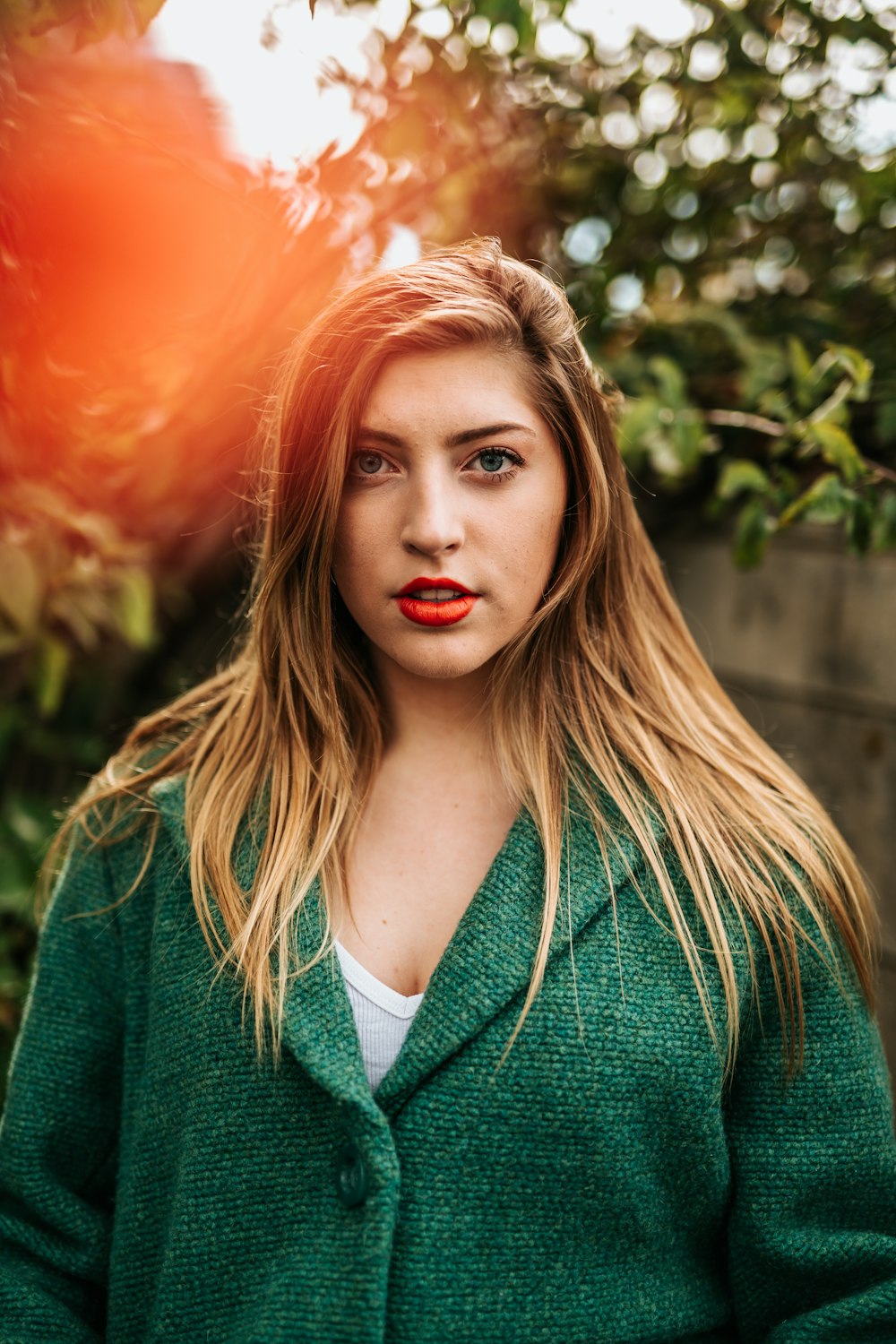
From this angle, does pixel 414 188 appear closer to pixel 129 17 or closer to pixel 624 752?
pixel 129 17

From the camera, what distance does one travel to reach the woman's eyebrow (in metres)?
1.21

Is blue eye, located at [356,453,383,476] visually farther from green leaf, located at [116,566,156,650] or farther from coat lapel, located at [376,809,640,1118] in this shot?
green leaf, located at [116,566,156,650]

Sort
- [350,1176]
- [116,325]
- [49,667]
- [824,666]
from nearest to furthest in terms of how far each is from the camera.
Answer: [350,1176], [116,325], [49,667], [824,666]

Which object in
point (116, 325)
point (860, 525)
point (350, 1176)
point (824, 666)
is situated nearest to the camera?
point (350, 1176)

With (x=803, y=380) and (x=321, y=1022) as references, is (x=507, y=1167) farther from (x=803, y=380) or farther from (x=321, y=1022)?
(x=803, y=380)

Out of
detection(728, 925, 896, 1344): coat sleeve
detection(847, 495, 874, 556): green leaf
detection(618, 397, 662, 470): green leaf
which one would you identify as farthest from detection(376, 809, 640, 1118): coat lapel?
detection(618, 397, 662, 470): green leaf

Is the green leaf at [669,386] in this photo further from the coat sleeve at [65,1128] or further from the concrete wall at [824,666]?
the coat sleeve at [65,1128]

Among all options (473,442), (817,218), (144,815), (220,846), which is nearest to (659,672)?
(473,442)

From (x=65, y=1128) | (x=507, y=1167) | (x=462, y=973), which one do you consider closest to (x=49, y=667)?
(x=65, y=1128)

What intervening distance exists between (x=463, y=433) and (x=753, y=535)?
2.07 ft

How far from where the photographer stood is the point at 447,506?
1208mm

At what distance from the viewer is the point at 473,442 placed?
1.22 m

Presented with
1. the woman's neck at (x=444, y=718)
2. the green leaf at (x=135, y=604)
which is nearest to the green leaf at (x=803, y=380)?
the woman's neck at (x=444, y=718)

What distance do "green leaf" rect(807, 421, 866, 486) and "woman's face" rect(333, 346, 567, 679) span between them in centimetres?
40
